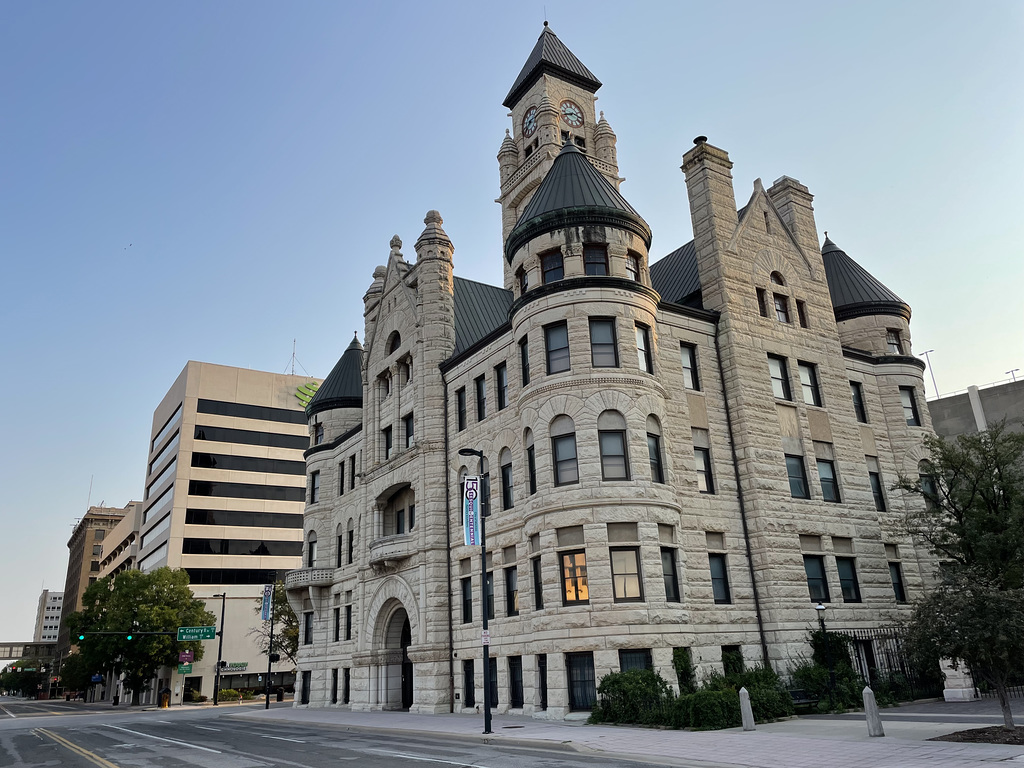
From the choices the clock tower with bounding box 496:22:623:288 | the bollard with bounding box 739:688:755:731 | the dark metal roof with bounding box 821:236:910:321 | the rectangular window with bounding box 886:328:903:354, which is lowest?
the bollard with bounding box 739:688:755:731

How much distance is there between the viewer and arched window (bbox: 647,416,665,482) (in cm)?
2733

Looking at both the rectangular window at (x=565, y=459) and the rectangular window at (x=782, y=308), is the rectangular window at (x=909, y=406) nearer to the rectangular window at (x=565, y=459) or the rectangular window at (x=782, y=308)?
the rectangular window at (x=782, y=308)

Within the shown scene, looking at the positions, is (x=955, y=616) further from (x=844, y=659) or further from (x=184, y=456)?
(x=184, y=456)

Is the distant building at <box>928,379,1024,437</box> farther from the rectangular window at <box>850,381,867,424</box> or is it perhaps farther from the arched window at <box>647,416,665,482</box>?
the arched window at <box>647,416,665,482</box>

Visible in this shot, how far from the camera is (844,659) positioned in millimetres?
27359

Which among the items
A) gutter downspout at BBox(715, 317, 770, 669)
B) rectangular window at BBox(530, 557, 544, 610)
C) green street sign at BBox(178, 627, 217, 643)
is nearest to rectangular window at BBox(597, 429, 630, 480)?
rectangular window at BBox(530, 557, 544, 610)

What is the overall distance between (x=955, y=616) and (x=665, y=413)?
13.4 metres

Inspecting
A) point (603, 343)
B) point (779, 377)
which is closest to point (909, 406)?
point (779, 377)

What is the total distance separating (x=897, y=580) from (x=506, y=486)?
18012mm

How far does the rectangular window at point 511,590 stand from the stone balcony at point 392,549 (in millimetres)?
6595

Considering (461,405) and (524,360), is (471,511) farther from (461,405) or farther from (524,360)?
(461,405)

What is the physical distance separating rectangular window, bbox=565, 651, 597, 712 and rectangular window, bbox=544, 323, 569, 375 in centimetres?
1027

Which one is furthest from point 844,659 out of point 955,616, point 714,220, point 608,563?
point 714,220

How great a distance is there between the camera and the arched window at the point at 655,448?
27328 mm
